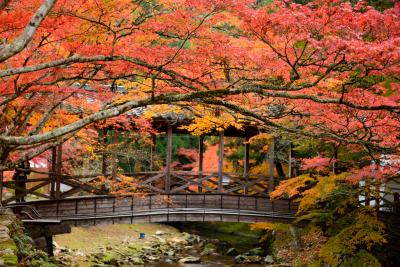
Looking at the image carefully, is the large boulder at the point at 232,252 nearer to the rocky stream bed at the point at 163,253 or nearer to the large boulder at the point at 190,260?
the rocky stream bed at the point at 163,253

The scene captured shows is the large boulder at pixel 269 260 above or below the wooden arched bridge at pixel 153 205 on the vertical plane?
below

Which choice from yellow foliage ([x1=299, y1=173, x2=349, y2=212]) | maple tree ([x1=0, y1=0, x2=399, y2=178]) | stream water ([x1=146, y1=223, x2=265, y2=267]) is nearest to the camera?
maple tree ([x1=0, y1=0, x2=399, y2=178])

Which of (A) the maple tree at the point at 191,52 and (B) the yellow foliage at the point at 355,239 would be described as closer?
(A) the maple tree at the point at 191,52

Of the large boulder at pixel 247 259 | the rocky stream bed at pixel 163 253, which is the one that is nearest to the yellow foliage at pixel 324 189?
the rocky stream bed at pixel 163 253

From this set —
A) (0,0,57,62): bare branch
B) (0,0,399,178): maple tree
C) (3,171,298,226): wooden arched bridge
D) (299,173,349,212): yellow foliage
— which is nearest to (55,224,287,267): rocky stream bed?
(3,171,298,226): wooden arched bridge

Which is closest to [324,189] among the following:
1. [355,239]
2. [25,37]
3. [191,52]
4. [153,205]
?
[355,239]

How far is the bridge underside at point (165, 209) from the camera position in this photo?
14.0m

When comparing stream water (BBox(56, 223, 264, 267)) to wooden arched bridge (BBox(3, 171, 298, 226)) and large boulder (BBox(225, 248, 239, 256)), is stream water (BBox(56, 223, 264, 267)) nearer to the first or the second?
large boulder (BBox(225, 248, 239, 256))

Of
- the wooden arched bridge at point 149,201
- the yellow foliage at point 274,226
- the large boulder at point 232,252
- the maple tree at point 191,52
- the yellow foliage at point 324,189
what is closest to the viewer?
the maple tree at point 191,52

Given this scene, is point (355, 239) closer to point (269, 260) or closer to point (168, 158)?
point (269, 260)

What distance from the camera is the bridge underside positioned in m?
14.0

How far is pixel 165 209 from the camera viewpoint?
1574 centimetres

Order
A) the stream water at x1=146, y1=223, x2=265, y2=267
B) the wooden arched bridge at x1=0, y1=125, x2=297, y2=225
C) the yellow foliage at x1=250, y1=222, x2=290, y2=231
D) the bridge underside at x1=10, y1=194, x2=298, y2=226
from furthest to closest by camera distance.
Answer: the stream water at x1=146, y1=223, x2=265, y2=267, the yellow foliage at x1=250, y1=222, x2=290, y2=231, the bridge underside at x1=10, y1=194, x2=298, y2=226, the wooden arched bridge at x1=0, y1=125, x2=297, y2=225

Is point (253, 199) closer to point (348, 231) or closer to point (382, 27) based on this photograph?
point (348, 231)
